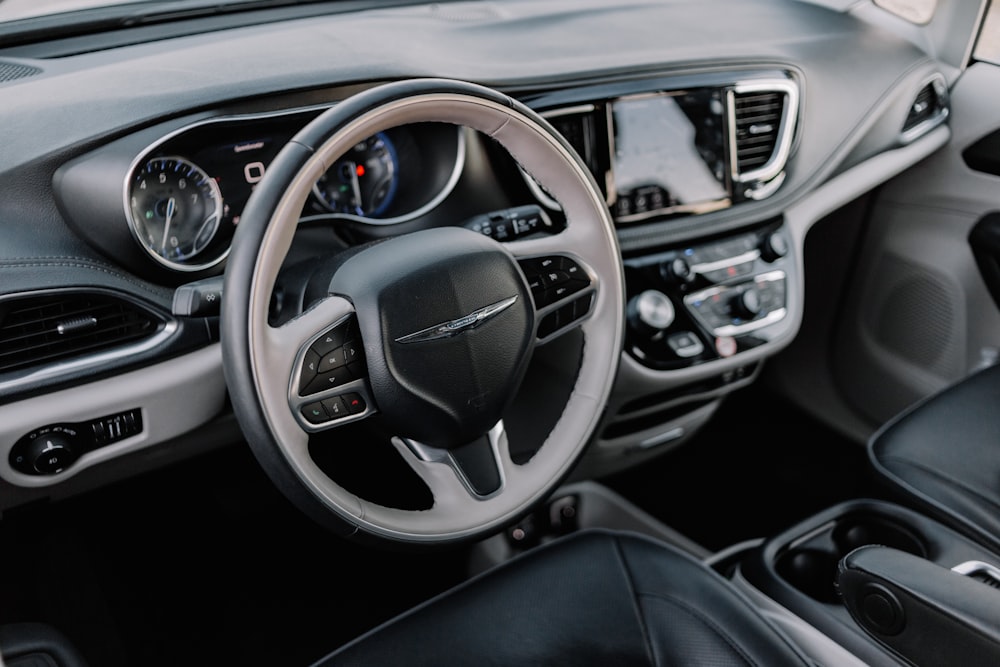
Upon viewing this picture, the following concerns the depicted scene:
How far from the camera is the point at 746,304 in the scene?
5.52ft

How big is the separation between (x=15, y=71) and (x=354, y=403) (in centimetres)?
75

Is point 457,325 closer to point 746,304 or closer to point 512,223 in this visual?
point 512,223

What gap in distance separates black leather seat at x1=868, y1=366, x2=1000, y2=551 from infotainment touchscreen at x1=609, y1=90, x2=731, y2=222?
532 millimetres

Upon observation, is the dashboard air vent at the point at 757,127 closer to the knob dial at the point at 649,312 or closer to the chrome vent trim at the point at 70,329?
the knob dial at the point at 649,312

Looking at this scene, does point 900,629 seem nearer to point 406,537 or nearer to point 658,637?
point 658,637

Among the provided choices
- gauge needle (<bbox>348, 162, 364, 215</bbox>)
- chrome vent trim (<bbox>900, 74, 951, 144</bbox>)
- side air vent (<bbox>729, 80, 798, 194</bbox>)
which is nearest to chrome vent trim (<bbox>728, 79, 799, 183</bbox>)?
side air vent (<bbox>729, 80, 798, 194</bbox>)

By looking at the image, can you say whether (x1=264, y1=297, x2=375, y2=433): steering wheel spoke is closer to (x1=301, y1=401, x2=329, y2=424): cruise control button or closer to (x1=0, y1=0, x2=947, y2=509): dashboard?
(x1=301, y1=401, x2=329, y2=424): cruise control button

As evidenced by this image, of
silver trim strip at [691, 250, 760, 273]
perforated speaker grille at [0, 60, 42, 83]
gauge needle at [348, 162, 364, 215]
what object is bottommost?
silver trim strip at [691, 250, 760, 273]

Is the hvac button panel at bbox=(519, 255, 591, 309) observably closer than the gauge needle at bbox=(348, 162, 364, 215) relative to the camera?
Yes

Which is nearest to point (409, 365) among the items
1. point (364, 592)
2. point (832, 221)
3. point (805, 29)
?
point (364, 592)

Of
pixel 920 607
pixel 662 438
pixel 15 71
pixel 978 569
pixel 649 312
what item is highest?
pixel 15 71

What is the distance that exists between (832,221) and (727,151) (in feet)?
2.14

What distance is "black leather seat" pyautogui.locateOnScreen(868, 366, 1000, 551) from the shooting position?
1.40m

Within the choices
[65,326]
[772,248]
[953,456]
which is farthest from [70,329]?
[953,456]
